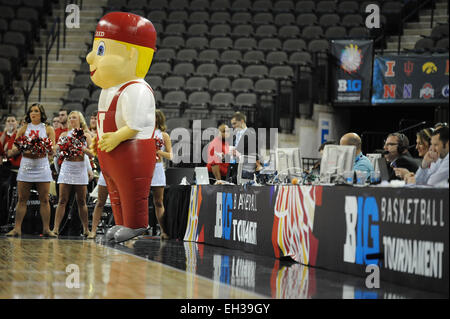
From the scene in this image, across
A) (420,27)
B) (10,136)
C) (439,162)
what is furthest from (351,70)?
(439,162)

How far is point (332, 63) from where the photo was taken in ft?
44.1

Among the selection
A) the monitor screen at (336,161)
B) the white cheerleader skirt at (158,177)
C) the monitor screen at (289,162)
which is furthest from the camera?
the white cheerleader skirt at (158,177)

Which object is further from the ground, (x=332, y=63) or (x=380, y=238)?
(x=332, y=63)

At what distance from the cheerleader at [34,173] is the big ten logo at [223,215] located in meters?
2.08

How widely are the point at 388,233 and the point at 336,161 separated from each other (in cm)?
137

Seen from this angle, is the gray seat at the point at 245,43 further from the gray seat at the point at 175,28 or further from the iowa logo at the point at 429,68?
the iowa logo at the point at 429,68

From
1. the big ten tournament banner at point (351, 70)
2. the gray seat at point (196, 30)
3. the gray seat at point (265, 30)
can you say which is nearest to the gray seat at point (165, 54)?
the gray seat at point (196, 30)

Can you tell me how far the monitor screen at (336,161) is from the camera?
5.96m

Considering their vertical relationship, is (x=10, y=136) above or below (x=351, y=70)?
below

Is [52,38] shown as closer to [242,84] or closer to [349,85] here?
[242,84]

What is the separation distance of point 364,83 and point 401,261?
28.7ft

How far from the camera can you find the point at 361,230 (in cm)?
512

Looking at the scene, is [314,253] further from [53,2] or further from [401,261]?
[53,2]
